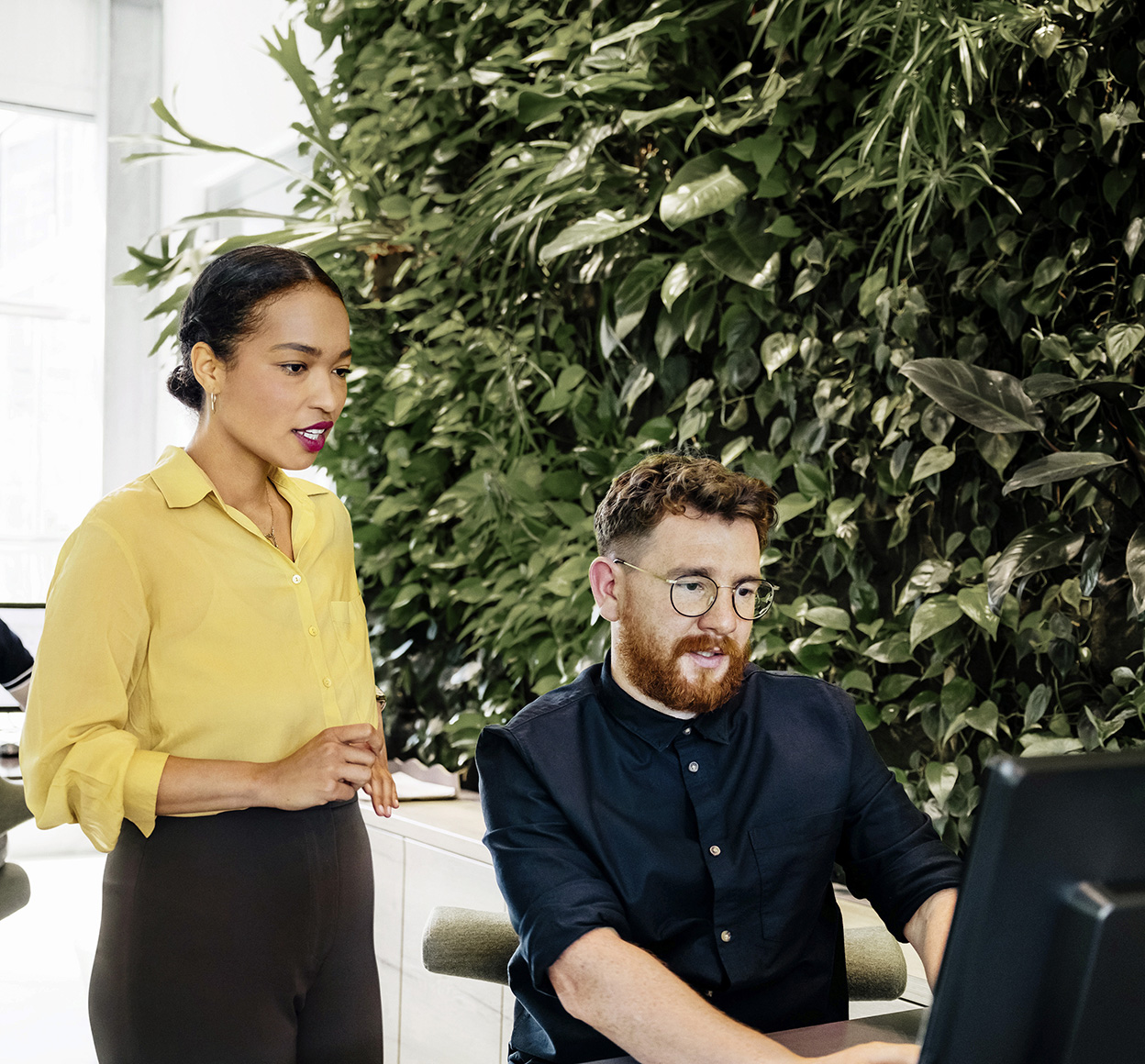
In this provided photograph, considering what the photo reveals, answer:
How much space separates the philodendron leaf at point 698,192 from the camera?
203cm

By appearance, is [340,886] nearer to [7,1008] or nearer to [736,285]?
[736,285]

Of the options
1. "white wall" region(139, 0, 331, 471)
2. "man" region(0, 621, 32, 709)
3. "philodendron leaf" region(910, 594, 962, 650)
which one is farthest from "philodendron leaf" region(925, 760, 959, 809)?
"white wall" region(139, 0, 331, 471)

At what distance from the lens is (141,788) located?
3.79 ft

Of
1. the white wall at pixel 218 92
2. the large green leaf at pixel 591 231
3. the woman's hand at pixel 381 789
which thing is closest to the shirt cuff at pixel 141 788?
the woman's hand at pixel 381 789

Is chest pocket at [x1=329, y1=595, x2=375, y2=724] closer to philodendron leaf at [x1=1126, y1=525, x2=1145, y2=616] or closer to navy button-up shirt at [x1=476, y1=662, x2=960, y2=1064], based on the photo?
navy button-up shirt at [x1=476, y1=662, x2=960, y2=1064]

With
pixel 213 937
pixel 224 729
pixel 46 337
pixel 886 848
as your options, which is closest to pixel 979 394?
pixel 886 848

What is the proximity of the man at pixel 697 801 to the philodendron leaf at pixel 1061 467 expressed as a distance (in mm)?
392

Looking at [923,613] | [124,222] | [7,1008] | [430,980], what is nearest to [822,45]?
[923,613]

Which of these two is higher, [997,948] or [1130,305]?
[1130,305]

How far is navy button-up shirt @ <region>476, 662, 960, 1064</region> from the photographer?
4.36 feet

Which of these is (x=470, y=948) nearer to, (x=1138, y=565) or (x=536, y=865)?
(x=536, y=865)

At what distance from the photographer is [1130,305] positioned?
1702 millimetres

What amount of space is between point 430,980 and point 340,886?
4.04 ft

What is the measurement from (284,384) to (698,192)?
103cm
